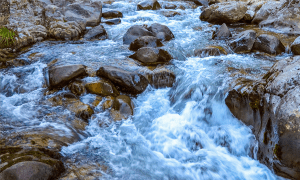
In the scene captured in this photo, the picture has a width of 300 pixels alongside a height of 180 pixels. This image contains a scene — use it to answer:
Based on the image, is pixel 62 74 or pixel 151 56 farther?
pixel 151 56

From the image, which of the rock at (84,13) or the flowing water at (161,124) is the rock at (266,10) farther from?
the rock at (84,13)

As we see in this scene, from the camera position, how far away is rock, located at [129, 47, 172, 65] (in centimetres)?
715

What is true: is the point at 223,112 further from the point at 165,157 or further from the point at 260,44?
the point at 260,44

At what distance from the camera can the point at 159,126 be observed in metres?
5.30

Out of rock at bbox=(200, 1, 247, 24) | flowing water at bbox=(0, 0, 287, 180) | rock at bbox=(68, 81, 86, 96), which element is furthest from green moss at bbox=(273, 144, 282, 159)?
rock at bbox=(200, 1, 247, 24)

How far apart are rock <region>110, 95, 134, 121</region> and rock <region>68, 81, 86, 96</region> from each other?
1.01 metres

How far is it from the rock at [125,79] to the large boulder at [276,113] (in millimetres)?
2487

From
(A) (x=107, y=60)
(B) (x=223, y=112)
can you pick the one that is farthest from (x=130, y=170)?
(A) (x=107, y=60)

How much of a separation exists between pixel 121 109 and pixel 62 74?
6.54ft

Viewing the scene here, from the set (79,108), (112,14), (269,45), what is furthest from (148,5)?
(79,108)

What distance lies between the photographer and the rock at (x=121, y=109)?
17.6 feet

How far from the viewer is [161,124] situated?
5.36m

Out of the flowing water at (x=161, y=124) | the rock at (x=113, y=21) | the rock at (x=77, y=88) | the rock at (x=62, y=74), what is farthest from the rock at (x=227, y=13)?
the rock at (x=77, y=88)

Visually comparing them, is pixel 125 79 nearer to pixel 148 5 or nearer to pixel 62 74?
pixel 62 74
